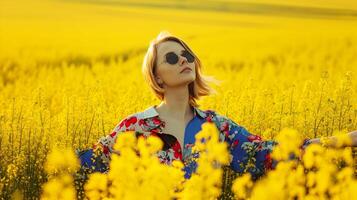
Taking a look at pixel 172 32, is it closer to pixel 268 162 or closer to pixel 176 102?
pixel 176 102

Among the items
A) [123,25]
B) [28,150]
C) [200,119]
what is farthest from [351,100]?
[123,25]

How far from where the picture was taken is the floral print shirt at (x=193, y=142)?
3172mm

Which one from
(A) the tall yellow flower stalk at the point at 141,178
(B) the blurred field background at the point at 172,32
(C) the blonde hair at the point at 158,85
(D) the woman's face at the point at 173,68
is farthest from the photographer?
(B) the blurred field background at the point at 172,32

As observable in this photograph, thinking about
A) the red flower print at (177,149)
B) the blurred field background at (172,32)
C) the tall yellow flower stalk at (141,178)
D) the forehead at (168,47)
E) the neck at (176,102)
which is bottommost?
the tall yellow flower stalk at (141,178)

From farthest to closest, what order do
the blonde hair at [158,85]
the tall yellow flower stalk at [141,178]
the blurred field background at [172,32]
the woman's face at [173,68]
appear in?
the blurred field background at [172,32] → the blonde hair at [158,85] → the woman's face at [173,68] → the tall yellow flower stalk at [141,178]

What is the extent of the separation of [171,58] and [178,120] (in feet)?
0.79

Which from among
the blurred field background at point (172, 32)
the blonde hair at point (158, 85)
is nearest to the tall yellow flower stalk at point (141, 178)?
the blonde hair at point (158, 85)

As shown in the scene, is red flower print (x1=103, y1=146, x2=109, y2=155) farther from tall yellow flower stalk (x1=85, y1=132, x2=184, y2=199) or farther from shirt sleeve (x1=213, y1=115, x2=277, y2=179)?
tall yellow flower stalk (x1=85, y1=132, x2=184, y2=199)

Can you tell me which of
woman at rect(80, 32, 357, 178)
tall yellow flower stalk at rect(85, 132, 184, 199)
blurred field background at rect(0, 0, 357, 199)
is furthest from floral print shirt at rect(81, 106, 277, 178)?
blurred field background at rect(0, 0, 357, 199)

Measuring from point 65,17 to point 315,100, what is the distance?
2.96 m

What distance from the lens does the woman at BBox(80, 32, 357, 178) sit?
3170mm

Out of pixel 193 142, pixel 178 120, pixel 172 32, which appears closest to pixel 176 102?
pixel 178 120

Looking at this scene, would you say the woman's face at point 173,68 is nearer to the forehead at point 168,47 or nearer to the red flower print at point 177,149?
the forehead at point 168,47

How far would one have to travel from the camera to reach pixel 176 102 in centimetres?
323
